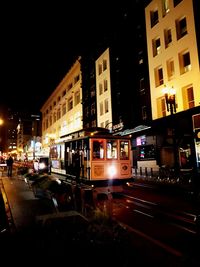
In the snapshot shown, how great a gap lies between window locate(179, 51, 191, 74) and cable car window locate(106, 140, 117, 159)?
1135 centimetres

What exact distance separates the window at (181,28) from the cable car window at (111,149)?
13540 millimetres

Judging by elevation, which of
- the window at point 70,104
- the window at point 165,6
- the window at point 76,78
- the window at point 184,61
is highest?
the window at point 76,78

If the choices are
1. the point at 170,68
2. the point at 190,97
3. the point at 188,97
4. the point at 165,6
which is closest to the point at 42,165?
the point at 188,97

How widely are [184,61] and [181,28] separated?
326 centimetres

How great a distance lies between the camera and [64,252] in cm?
323

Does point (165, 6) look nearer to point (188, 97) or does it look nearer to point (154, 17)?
point (154, 17)

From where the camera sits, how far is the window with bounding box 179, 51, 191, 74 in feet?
64.6

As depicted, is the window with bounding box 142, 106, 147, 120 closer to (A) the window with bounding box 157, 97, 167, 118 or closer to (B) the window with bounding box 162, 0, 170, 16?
(A) the window with bounding box 157, 97, 167, 118

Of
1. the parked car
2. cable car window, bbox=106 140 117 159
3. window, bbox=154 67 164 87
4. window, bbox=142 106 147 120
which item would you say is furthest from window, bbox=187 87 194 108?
the parked car

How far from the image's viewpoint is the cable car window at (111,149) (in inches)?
503

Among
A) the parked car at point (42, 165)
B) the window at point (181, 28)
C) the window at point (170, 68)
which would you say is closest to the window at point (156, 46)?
the window at point (170, 68)

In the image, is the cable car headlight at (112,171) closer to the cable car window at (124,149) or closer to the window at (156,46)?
the cable car window at (124,149)

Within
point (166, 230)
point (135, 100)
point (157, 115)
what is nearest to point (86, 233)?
point (166, 230)

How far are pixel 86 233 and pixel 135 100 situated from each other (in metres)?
25.1
